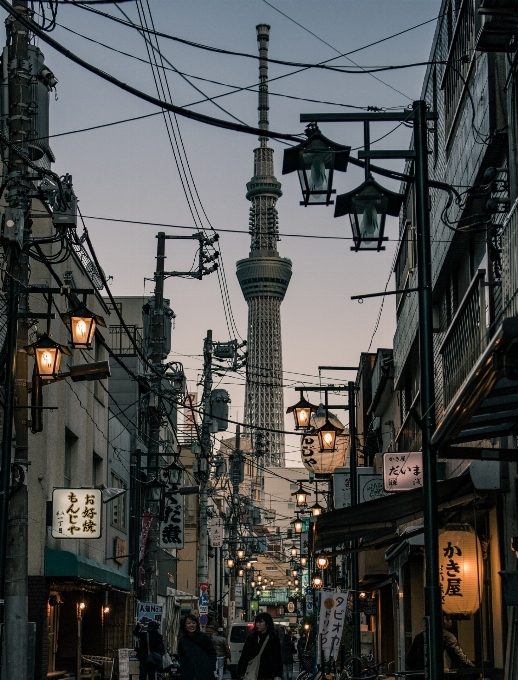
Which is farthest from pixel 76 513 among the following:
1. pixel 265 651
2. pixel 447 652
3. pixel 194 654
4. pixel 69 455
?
pixel 447 652

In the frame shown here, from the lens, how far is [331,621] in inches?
908

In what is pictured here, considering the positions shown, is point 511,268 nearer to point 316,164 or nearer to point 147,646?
point 316,164

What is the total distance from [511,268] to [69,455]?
22830 mm

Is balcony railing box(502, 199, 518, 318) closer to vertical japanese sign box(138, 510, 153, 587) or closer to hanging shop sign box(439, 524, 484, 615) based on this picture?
hanging shop sign box(439, 524, 484, 615)

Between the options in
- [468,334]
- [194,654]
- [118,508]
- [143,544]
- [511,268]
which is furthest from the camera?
[143,544]

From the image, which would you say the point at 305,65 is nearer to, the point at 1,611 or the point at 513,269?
the point at 513,269

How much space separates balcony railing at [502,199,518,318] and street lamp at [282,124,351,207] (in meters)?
2.19

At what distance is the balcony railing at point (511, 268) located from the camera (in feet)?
31.0

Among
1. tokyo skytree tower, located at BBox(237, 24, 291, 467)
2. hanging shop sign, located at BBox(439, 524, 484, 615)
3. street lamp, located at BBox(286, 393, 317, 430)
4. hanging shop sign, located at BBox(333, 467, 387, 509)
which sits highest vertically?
tokyo skytree tower, located at BBox(237, 24, 291, 467)

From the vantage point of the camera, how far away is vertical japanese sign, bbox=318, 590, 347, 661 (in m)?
22.8

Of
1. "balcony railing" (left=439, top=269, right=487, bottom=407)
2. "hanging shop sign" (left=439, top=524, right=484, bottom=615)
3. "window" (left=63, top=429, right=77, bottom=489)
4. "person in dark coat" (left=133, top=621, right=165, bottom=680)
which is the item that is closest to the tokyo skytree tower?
"window" (left=63, top=429, right=77, bottom=489)

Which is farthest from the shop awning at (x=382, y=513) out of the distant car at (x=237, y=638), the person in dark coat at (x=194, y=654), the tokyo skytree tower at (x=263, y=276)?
the tokyo skytree tower at (x=263, y=276)

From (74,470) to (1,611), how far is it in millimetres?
15294

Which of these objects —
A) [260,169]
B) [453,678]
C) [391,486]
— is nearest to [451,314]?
[391,486]
